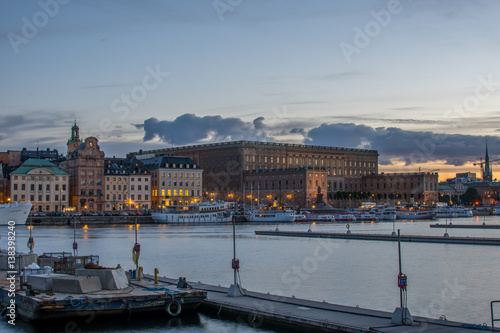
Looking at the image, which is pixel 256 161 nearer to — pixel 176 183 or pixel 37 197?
pixel 176 183

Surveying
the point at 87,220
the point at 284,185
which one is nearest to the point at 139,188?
the point at 87,220

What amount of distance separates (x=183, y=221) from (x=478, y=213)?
87.7 meters

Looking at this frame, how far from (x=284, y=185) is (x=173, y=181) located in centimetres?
3627

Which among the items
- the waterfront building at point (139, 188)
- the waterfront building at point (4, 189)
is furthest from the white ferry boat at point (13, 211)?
the waterfront building at point (139, 188)

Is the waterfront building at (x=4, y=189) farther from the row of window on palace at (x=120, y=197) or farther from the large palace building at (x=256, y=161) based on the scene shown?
the large palace building at (x=256, y=161)

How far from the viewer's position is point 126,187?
126750mm

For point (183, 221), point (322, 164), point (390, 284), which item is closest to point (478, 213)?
point (322, 164)

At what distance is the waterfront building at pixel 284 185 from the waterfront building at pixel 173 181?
78.0 feet

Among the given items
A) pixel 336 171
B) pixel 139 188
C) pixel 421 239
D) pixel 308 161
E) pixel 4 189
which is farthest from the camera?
pixel 336 171

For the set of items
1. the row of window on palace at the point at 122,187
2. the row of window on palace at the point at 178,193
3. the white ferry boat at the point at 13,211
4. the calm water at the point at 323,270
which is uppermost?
the row of window on palace at the point at 122,187

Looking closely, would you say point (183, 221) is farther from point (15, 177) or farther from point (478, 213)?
point (478, 213)

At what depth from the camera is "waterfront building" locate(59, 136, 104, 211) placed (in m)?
120

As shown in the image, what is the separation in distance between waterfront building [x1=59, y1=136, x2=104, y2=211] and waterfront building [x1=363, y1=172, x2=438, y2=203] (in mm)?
92214

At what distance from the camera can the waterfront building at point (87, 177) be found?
120 metres
